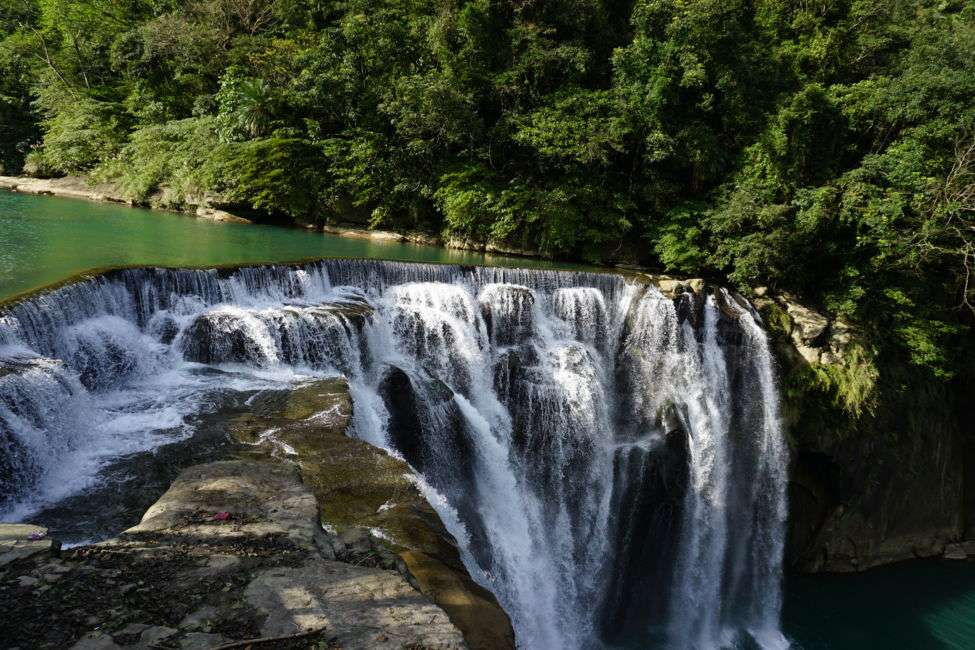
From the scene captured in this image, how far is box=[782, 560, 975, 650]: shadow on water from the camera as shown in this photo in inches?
404

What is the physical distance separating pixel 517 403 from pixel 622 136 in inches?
450

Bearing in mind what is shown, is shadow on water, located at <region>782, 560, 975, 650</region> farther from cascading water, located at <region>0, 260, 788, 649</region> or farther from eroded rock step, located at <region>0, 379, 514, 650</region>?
eroded rock step, located at <region>0, 379, 514, 650</region>

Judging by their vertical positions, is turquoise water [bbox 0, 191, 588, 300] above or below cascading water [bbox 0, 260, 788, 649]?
above

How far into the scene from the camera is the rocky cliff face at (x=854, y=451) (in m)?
11.8

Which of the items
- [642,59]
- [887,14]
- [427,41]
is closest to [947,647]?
[642,59]

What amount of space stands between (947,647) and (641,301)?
8.87 metres

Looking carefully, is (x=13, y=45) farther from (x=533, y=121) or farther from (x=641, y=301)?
(x=641, y=301)

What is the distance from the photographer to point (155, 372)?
821 cm

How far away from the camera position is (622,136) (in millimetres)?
17719

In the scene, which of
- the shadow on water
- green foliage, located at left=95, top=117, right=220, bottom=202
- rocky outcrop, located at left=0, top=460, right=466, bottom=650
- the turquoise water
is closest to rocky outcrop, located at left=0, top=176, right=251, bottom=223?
green foliage, located at left=95, top=117, right=220, bottom=202

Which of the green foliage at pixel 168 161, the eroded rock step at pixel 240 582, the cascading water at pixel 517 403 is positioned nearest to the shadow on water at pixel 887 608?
the cascading water at pixel 517 403

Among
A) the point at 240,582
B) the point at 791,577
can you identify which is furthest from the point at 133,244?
the point at 791,577

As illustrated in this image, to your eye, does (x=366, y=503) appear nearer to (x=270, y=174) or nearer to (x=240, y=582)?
(x=240, y=582)

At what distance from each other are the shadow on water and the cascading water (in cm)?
83
